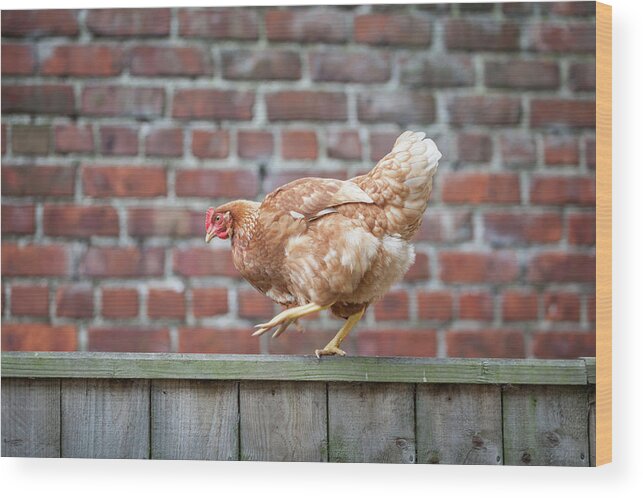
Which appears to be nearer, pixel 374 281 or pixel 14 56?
pixel 374 281

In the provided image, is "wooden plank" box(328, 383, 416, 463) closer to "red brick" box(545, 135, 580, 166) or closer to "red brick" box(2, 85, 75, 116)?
"red brick" box(545, 135, 580, 166)

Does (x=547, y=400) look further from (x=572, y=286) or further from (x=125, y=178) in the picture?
(x=125, y=178)

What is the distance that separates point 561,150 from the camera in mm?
1813

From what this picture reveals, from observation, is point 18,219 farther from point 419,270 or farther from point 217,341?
point 419,270

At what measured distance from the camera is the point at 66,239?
75.1 inches

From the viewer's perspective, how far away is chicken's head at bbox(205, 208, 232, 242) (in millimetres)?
1806

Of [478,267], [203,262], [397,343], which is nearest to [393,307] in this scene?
[397,343]

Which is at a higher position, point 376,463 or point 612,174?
point 612,174

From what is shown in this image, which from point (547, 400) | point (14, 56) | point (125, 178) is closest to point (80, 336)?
point (125, 178)

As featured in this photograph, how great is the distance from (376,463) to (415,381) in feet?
0.60

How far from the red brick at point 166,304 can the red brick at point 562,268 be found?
69 cm

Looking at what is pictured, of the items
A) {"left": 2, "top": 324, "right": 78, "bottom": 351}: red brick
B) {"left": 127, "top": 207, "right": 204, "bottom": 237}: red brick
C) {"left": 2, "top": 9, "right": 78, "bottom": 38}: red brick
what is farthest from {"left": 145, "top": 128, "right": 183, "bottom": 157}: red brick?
{"left": 2, "top": 324, "right": 78, "bottom": 351}: red brick

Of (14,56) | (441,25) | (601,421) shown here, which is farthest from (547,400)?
(14,56)

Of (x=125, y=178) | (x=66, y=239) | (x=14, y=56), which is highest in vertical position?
(x=14, y=56)
